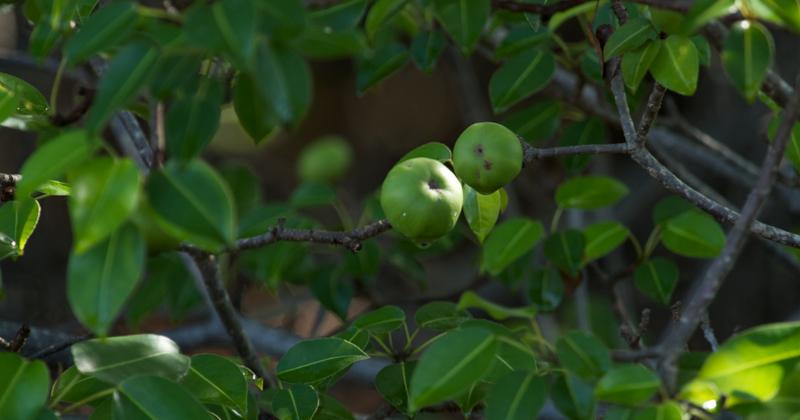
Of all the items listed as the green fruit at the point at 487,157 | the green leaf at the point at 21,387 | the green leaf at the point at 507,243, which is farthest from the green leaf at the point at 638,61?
the green leaf at the point at 21,387

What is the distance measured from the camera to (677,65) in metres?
1.13

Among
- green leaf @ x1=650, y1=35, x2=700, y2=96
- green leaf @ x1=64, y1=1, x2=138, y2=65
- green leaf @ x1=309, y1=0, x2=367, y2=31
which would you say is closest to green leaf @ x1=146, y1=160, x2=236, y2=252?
green leaf @ x1=64, y1=1, x2=138, y2=65

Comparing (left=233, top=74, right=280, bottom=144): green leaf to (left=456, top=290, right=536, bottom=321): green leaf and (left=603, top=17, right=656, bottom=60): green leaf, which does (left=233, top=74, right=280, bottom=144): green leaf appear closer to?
(left=456, top=290, right=536, bottom=321): green leaf

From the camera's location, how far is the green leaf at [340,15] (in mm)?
1109

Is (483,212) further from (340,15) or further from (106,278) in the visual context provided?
(106,278)

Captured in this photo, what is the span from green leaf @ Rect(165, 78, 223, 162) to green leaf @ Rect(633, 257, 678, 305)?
104 centimetres

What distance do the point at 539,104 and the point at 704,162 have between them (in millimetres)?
646

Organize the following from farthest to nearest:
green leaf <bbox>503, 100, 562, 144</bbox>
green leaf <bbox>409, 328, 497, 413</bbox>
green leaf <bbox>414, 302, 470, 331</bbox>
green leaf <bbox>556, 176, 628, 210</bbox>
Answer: green leaf <bbox>503, 100, 562, 144</bbox>, green leaf <bbox>556, 176, 628, 210</bbox>, green leaf <bbox>414, 302, 470, 331</bbox>, green leaf <bbox>409, 328, 497, 413</bbox>

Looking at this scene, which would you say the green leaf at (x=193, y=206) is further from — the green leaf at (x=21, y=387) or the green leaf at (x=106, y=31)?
the green leaf at (x=21, y=387)

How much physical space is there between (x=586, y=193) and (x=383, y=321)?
1.87ft

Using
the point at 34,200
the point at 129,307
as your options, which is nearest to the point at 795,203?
the point at 129,307

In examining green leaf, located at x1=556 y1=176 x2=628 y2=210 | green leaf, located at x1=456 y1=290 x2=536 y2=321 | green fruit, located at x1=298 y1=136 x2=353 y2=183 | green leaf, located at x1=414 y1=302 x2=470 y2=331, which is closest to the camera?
green leaf, located at x1=456 y1=290 x2=536 y2=321

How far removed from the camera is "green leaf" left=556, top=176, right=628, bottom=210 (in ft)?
5.41

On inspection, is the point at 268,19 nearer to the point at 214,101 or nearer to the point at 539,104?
the point at 214,101
